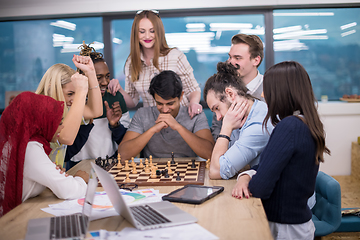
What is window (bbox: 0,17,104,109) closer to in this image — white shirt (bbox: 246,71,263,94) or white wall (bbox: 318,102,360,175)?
white shirt (bbox: 246,71,263,94)

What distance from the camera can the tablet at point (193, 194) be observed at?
1.44 metres

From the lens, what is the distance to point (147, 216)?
1.25m

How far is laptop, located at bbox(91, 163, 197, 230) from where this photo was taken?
116cm

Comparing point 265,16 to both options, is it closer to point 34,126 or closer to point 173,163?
point 173,163

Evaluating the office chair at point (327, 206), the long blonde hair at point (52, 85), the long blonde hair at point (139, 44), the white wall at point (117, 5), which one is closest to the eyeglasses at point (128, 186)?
the long blonde hair at point (52, 85)

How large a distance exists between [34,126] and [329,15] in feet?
13.2

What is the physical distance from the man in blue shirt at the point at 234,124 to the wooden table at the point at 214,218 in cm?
27

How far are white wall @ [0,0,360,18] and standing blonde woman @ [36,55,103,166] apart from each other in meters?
2.13

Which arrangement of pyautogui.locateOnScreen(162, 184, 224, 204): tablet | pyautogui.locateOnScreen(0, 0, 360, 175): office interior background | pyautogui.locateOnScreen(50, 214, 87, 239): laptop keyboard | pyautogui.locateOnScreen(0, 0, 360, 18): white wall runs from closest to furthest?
1. pyautogui.locateOnScreen(50, 214, 87, 239): laptop keyboard
2. pyautogui.locateOnScreen(162, 184, 224, 204): tablet
3. pyautogui.locateOnScreen(0, 0, 360, 18): white wall
4. pyautogui.locateOnScreen(0, 0, 360, 175): office interior background

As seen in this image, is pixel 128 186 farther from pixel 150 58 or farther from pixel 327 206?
pixel 150 58

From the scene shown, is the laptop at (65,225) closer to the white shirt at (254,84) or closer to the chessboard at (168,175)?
the chessboard at (168,175)

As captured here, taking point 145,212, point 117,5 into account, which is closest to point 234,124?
point 145,212

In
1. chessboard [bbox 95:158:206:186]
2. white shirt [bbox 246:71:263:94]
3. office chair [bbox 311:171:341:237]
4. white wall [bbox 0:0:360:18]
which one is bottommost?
office chair [bbox 311:171:341:237]

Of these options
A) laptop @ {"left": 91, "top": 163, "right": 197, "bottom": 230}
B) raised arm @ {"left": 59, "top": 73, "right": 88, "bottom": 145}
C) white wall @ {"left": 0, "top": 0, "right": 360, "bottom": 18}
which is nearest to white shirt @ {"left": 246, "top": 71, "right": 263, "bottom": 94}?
white wall @ {"left": 0, "top": 0, "right": 360, "bottom": 18}
